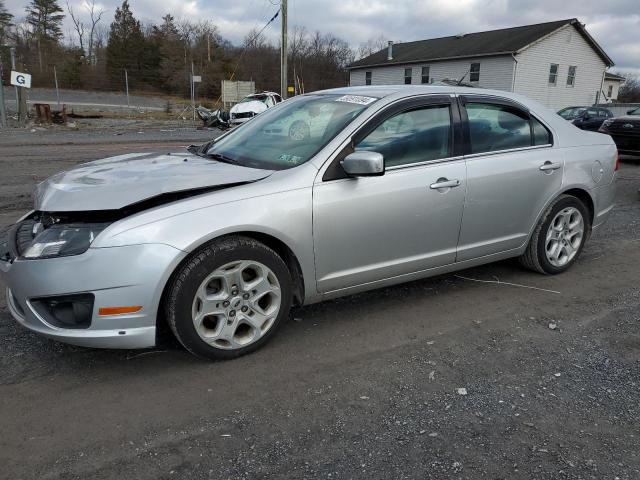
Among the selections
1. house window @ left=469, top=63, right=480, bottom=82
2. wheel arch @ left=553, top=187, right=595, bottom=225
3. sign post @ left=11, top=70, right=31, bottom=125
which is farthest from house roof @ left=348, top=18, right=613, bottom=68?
wheel arch @ left=553, top=187, right=595, bottom=225

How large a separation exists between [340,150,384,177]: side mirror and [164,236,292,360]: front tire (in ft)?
2.32

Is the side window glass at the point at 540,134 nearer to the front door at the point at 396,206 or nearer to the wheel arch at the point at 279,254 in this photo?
the front door at the point at 396,206

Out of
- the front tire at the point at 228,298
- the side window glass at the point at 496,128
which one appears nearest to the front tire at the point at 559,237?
the side window glass at the point at 496,128

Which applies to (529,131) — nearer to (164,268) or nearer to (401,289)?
(401,289)

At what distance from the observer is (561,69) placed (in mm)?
34562

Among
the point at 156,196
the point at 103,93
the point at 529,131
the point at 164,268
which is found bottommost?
the point at 164,268

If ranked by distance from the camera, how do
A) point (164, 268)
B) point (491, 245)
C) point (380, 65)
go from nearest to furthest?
point (164, 268) < point (491, 245) < point (380, 65)

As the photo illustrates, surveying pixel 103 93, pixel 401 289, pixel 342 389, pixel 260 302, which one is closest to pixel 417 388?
pixel 342 389

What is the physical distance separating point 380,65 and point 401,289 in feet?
131

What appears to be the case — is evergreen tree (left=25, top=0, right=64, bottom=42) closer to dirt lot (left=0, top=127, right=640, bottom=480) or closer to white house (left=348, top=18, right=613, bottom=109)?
white house (left=348, top=18, right=613, bottom=109)

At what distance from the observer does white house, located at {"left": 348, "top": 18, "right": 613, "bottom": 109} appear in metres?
32.6

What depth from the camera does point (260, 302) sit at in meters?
3.26

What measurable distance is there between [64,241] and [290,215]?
1248 millimetres

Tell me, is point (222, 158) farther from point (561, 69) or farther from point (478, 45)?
point (561, 69)
